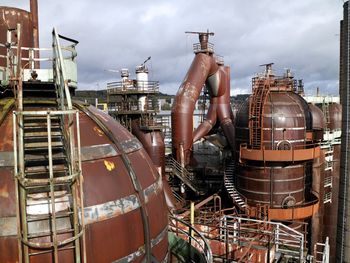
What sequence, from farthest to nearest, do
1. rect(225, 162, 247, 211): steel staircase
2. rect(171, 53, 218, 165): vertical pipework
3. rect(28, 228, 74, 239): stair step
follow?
rect(171, 53, 218, 165): vertical pipework
rect(225, 162, 247, 211): steel staircase
rect(28, 228, 74, 239): stair step

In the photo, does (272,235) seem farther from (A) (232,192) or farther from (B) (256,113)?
(B) (256,113)

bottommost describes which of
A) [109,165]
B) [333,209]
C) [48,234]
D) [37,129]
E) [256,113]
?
[333,209]

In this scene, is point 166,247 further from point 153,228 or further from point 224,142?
point 224,142

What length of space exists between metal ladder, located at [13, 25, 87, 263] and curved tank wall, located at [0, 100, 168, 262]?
0.22 m

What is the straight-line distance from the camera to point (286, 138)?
20844 mm

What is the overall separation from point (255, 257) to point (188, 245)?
6.34 metres

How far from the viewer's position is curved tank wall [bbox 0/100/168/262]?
17.3 feet

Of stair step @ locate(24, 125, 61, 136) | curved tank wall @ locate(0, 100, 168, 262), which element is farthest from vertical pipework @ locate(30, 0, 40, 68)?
stair step @ locate(24, 125, 61, 136)

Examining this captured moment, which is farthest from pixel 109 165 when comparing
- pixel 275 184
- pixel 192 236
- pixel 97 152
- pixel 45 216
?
pixel 275 184

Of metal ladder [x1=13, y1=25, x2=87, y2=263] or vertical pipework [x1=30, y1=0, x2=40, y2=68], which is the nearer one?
metal ladder [x1=13, y1=25, x2=87, y2=263]

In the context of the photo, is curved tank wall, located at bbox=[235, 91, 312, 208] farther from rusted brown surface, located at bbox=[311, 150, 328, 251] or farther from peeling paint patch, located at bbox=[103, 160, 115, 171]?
peeling paint patch, located at bbox=[103, 160, 115, 171]

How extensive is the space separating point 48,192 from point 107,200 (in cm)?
104

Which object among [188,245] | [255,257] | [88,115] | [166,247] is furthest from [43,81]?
[255,257]

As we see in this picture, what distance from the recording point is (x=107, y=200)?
583 cm
